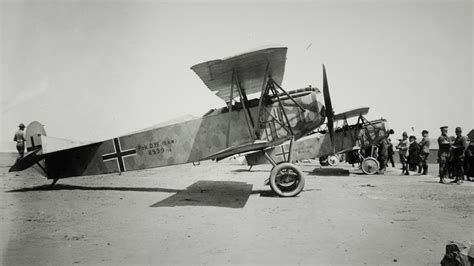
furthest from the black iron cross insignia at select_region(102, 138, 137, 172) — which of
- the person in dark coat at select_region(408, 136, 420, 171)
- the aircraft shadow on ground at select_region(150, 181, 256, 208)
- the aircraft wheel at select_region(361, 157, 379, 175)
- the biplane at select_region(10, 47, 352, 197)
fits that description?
the person in dark coat at select_region(408, 136, 420, 171)

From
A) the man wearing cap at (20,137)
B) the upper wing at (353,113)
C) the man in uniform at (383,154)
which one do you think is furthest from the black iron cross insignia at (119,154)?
the man in uniform at (383,154)

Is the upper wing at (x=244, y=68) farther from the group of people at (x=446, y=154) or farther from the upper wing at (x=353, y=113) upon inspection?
the upper wing at (x=353, y=113)

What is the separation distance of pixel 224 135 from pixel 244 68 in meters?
1.85

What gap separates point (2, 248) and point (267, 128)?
5.92 m

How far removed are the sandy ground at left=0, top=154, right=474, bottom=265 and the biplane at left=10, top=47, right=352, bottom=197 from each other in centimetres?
103

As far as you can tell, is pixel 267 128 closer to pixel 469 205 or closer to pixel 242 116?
pixel 242 116

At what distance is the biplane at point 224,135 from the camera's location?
7.84 m

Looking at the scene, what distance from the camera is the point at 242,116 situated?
332 inches

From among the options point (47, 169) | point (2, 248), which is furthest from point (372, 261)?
point (47, 169)

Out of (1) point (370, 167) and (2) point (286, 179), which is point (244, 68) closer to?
(2) point (286, 179)

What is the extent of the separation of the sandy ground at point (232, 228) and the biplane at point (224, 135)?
3.37 ft

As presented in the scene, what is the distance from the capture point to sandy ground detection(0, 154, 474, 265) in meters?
3.72

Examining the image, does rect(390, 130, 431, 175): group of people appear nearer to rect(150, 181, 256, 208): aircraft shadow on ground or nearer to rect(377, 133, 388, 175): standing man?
rect(377, 133, 388, 175): standing man

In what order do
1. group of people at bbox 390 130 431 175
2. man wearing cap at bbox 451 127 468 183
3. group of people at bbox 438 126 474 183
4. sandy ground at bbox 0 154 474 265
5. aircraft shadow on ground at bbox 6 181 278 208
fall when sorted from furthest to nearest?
group of people at bbox 390 130 431 175 < group of people at bbox 438 126 474 183 < man wearing cap at bbox 451 127 468 183 < aircraft shadow on ground at bbox 6 181 278 208 < sandy ground at bbox 0 154 474 265
